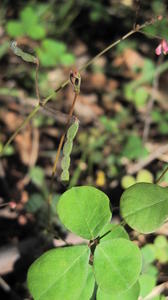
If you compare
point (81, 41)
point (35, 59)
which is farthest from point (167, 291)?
point (81, 41)

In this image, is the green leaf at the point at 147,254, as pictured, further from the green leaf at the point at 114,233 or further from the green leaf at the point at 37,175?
the green leaf at the point at 37,175

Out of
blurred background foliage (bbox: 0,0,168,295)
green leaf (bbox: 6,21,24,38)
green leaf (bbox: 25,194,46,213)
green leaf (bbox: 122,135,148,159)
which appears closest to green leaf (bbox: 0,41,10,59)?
blurred background foliage (bbox: 0,0,168,295)

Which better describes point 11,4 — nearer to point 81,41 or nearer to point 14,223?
point 81,41

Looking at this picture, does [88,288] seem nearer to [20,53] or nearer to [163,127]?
[20,53]

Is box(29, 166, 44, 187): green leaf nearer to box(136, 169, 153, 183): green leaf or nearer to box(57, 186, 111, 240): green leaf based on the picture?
box(136, 169, 153, 183): green leaf

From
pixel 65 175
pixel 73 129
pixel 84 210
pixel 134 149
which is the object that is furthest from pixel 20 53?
pixel 134 149

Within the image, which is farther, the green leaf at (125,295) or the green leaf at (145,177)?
the green leaf at (145,177)

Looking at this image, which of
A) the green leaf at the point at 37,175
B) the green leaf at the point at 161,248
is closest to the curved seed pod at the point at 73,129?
the green leaf at the point at 161,248
